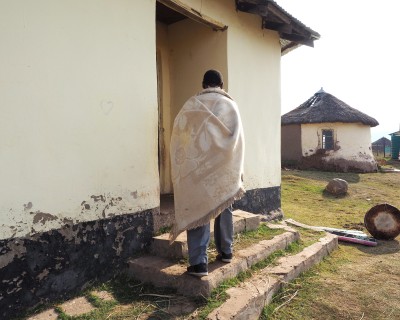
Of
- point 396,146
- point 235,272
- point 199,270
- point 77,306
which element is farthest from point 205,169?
point 396,146

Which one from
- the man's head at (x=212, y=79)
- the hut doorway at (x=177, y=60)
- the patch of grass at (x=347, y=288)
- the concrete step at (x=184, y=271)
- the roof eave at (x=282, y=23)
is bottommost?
the patch of grass at (x=347, y=288)

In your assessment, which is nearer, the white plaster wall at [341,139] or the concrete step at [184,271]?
the concrete step at [184,271]

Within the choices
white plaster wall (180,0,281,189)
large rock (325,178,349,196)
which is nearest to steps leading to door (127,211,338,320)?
white plaster wall (180,0,281,189)

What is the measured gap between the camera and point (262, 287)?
121 inches

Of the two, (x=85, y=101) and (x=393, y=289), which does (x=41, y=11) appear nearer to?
(x=85, y=101)

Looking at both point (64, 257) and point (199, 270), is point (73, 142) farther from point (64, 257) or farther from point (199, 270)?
point (199, 270)

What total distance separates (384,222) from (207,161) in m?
4.14

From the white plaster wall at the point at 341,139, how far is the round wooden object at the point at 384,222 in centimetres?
1226

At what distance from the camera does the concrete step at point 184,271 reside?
2.88 metres

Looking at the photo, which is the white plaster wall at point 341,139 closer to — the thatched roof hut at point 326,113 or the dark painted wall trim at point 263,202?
the thatched roof hut at point 326,113

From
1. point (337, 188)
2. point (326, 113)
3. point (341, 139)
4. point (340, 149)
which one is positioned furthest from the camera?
point (326, 113)

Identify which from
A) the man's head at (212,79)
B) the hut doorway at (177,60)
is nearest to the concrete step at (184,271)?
the hut doorway at (177,60)

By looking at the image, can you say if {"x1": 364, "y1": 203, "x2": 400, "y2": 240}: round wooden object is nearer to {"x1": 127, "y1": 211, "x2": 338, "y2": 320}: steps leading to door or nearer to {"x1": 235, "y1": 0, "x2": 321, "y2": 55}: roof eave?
{"x1": 127, "y1": 211, "x2": 338, "y2": 320}: steps leading to door

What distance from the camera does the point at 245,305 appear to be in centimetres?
271
